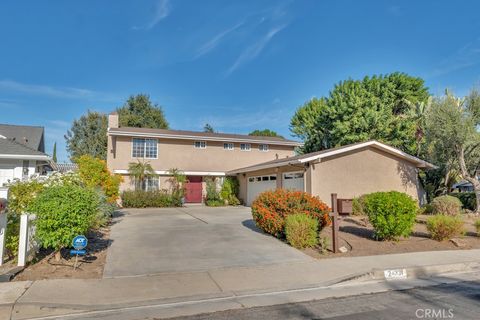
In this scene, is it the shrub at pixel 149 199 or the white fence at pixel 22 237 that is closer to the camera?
the white fence at pixel 22 237

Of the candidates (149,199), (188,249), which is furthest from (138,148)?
(188,249)

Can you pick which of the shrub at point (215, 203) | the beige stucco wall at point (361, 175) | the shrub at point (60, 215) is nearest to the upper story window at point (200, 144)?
the shrub at point (215, 203)

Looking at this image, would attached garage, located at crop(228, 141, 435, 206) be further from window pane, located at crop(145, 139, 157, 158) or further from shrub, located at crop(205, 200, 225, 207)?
window pane, located at crop(145, 139, 157, 158)

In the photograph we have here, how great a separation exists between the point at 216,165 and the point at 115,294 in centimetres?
2038

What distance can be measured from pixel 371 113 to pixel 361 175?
31.5ft

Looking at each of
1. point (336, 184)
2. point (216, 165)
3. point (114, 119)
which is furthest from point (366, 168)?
point (114, 119)

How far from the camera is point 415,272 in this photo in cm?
718

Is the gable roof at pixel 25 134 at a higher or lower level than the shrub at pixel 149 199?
higher

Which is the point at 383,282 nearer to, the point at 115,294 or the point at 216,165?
the point at 115,294

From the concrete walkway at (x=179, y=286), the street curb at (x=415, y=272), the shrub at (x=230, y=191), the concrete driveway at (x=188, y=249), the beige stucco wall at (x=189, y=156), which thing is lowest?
the street curb at (x=415, y=272)

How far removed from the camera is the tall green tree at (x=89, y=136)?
42062mm

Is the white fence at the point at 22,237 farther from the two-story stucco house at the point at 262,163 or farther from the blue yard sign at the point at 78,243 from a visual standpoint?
the two-story stucco house at the point at 262,163

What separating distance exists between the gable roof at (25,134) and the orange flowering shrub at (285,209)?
66.6 ft

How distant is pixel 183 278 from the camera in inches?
255
